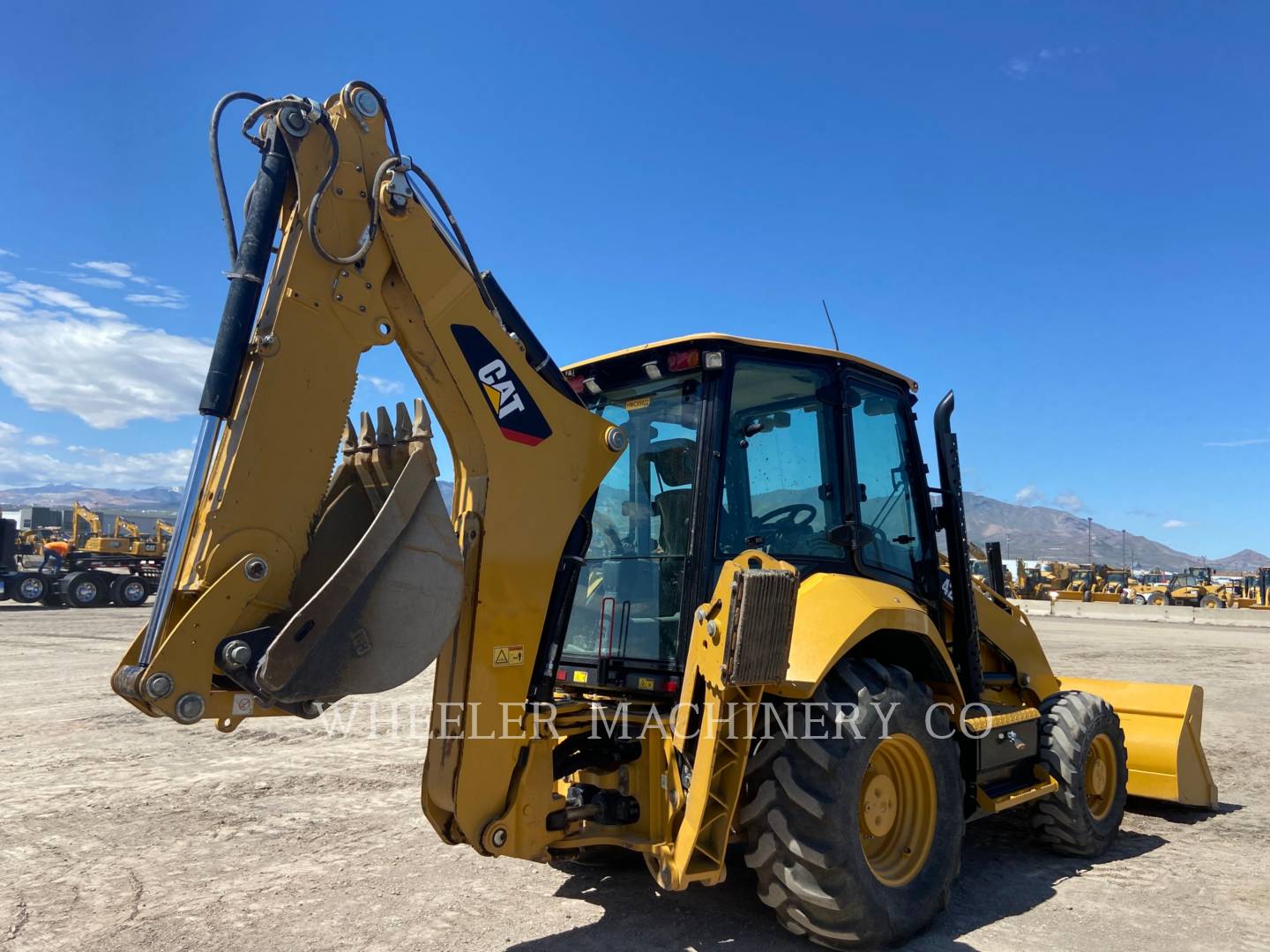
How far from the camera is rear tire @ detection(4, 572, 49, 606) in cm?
2653

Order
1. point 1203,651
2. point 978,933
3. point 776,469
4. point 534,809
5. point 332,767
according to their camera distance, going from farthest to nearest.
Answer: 1. point 1203,651
2. point 332,767
3. point 776,469
4. point 978,933
5. point 534,809

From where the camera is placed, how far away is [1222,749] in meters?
8.94

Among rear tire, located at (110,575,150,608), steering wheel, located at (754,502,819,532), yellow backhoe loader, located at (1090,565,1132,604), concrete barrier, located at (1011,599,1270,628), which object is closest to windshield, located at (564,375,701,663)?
steering wheel, located at (754,502,819,532)

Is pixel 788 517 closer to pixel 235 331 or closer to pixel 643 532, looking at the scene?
pixel 643 532

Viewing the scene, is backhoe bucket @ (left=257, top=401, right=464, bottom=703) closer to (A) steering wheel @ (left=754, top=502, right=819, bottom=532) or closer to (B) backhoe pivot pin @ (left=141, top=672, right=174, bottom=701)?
(B) backhoe pivot pin @ (left=141, top=672, right=174, bottom=701)

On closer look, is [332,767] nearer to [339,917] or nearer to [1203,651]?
[339,917]

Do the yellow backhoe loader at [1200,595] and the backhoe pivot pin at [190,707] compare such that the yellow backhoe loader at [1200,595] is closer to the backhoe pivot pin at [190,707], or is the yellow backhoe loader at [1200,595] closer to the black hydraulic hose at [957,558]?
the black hydraulic hose at [957,558]

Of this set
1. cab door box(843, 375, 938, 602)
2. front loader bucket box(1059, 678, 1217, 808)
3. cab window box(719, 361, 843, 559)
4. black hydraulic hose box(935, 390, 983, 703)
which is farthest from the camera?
front loader bucket box(1059, 678, 1217, 808)

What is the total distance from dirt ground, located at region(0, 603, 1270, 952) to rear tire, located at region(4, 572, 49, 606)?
21.5 metres

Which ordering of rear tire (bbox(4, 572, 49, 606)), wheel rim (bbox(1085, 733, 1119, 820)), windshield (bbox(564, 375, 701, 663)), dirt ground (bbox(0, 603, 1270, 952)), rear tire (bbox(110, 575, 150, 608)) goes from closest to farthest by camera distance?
dirt ground (bbox(0, 603, 1270, 952)) < windshield (bbox(564, 375, 701, 663)) < wheel rim (bbox(1085, 733, 1119, 820)) < rear tire (bbox(4, 572, 49, 606)) < rear tire (bbox(110, 575, 150, 608))

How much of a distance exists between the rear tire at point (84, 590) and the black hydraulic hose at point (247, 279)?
1097 inches

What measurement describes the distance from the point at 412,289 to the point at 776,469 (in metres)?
1.98

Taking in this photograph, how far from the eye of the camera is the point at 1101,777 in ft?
19.3

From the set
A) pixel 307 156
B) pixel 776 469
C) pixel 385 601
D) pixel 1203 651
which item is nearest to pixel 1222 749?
pixel 776 469
